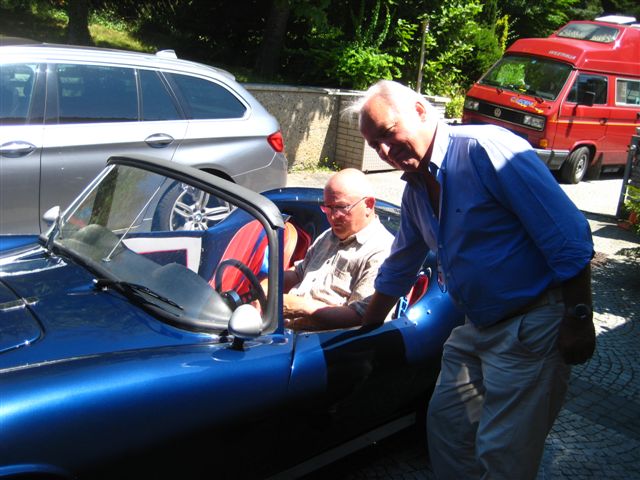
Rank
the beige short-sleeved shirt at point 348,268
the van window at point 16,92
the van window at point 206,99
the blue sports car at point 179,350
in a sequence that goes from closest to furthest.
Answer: the blue sports car at point 179,350 → the beige short-sleeved shirt at point 348,268 → the van window at point 16,92 → the van window at point 206,99

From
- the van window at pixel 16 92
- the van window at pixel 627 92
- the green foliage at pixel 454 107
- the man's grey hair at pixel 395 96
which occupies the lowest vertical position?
the green foliage at pixel 454 107

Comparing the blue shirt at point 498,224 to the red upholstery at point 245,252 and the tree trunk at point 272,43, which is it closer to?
the red upholstery at point 245,252

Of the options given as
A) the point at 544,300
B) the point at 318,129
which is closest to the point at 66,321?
the point at 544,300

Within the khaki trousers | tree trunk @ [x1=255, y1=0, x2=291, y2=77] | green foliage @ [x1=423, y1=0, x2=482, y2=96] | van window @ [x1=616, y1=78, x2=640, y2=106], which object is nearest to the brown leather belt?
the khaki trousers

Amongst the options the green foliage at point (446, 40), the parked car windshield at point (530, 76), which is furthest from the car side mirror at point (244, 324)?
the green foliage at point (446, 40)

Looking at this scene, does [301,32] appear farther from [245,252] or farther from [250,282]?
[250,282]

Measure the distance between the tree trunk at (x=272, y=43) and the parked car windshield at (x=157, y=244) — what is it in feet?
30.6

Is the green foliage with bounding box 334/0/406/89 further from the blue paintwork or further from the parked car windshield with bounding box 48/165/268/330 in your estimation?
the blue paintwork

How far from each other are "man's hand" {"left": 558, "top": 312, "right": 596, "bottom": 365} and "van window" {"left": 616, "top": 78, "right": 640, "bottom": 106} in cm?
1151

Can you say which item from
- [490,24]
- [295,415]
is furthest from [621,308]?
[490,24]

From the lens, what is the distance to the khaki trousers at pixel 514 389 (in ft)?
7.48

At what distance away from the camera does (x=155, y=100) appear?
18.1 feet

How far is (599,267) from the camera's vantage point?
6.97 m

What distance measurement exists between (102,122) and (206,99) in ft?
3.34
